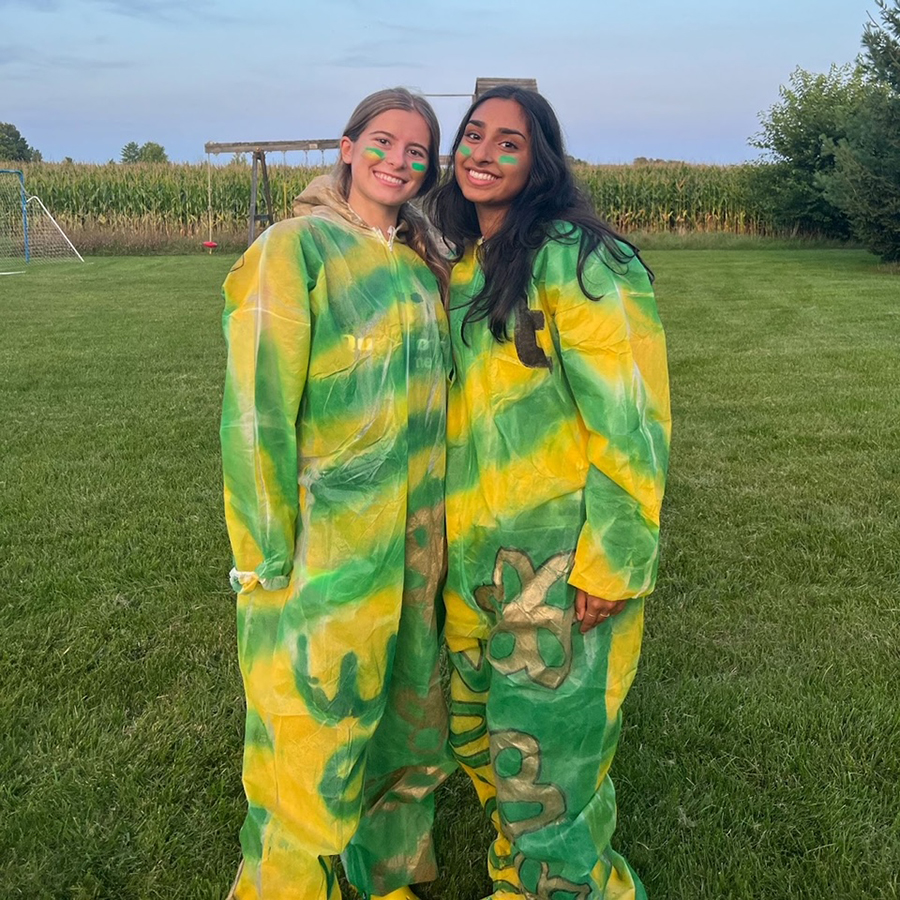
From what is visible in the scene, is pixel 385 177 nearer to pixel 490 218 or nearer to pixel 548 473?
pixel 490 218

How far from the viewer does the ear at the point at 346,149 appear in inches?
72.6

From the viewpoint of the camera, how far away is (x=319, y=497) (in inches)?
65.5

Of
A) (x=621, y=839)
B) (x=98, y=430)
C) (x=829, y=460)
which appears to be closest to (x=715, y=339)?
(x=829, y=460)

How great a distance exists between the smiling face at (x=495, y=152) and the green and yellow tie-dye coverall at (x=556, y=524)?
152mm

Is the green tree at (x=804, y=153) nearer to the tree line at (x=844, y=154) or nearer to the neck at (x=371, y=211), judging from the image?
the tree line at (x=844, y=154)

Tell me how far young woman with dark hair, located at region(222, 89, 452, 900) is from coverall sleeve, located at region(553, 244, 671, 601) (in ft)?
1.00

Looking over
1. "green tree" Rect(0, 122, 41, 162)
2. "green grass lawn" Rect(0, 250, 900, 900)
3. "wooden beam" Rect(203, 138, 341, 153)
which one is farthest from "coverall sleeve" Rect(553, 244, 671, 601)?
"green tree" Rect(0, 122, 41, 162)

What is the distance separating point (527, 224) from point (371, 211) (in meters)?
0.33

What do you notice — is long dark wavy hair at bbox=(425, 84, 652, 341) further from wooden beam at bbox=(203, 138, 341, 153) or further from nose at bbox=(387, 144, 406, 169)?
wooden beam at bbox=(203, 138, 341, 153)

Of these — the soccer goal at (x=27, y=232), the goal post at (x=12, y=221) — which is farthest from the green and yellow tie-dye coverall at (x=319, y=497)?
the goal post at (x=12, y=221)

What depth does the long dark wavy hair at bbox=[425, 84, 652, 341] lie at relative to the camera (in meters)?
1.70

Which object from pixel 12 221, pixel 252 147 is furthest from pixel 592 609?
pixel 12 221

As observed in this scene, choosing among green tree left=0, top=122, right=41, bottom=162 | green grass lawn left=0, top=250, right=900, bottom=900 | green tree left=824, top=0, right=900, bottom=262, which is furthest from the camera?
green tree left=0, top=122, right=41, bottom=162

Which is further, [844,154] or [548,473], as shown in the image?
[844,154]
